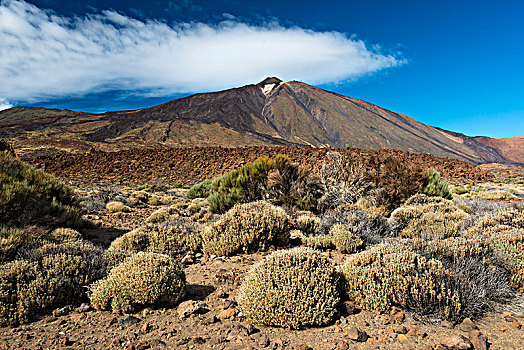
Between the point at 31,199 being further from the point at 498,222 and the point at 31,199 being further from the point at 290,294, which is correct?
the point at 498,222

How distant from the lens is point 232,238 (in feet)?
19.0

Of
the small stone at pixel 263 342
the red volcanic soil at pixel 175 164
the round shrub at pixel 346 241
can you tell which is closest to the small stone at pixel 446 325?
the small stone at pixel 263 342

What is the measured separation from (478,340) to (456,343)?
0.82ft

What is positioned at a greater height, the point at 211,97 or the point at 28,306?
the point at 211,97

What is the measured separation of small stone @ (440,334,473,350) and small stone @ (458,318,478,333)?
Answer: 0.23 metres

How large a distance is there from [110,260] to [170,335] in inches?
82.4

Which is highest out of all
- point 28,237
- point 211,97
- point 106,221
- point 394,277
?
point 211,97

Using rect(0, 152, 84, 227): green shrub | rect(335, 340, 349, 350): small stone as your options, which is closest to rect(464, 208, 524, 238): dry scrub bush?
rect(335, 340, 349, 350): small stone

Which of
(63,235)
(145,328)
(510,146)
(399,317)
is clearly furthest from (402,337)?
(510,146)

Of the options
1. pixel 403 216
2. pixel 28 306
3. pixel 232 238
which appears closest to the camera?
pixel 28 306

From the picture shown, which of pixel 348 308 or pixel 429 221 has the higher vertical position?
pixel 429 221

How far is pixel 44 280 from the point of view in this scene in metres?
3.73

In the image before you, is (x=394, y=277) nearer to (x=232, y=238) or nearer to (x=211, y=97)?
(x=232, y=238)

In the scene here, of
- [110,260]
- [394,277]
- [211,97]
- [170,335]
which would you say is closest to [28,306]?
[110,260]
